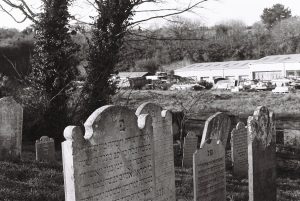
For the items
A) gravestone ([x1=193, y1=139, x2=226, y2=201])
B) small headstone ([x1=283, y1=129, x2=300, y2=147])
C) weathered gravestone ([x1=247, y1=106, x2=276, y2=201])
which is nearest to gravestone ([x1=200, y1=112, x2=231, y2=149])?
weathered gravestone ([x1=247, y1=106, x2=276, y2=201])

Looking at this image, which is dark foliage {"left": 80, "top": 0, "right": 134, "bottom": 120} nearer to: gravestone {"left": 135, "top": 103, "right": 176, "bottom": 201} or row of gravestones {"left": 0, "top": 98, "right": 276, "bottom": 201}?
gravestone {"left": 135, "top": 103, "right": 176, "bottom": 201}

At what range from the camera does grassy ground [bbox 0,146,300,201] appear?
7.31 metres

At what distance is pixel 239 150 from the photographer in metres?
10.4

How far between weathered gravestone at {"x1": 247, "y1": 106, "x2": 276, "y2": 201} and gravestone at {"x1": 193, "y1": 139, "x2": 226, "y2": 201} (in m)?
→ 0.49

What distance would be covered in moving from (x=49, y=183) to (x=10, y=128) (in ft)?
8.61

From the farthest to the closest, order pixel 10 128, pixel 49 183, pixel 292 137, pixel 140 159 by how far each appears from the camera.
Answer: pixel 292 137, pixel 10 128, pixel 49 183, pixel 140 159

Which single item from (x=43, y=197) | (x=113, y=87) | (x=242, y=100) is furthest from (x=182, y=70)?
(x=43, y=197)

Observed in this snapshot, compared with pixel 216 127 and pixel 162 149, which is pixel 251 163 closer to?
pixel 162 149

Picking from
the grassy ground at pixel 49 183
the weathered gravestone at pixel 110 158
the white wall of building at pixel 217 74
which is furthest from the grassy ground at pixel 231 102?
the white wall of building at pixel 217 74

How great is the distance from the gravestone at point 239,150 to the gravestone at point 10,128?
5145 millimetres

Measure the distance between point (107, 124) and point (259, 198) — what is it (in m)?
3.55

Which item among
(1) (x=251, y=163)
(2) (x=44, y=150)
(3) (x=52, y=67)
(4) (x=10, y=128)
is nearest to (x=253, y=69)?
(3) (x=52, y=67)

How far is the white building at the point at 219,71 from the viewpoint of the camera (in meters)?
50.4

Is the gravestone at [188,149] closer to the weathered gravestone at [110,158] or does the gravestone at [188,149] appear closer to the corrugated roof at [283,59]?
the weathered gravestone at [110,158]
